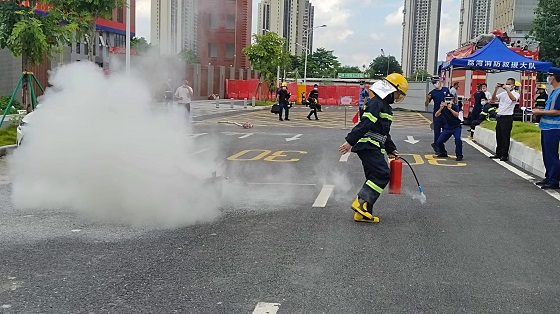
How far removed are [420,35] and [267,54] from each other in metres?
94.8

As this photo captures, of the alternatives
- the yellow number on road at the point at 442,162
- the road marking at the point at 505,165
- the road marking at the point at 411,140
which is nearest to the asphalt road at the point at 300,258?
the road marking at the point at 505,165

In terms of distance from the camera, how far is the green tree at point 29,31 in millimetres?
13648

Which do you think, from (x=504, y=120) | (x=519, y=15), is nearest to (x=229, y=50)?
(x=504, y=120)

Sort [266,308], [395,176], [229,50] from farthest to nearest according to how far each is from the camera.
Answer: [229,50] → [395,176] → [266,308]

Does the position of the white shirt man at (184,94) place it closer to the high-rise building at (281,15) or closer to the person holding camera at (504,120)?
the high-rise building at (281,15)

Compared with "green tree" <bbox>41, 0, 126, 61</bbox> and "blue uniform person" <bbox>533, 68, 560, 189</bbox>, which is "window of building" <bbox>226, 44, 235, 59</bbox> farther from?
"green tree" <bbox>41, 0, 126, 61</bbox>

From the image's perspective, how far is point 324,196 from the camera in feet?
27.8

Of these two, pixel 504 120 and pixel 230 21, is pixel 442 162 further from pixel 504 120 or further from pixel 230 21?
pixel 230 21

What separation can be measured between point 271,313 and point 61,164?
4024 mm

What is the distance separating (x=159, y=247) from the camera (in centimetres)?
557

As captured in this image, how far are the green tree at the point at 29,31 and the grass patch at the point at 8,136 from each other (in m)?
0.70

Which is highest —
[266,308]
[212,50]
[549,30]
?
[549,30]

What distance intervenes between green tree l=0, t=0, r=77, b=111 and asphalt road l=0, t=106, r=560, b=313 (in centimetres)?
599

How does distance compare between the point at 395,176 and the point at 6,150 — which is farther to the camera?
the point at 6,150
